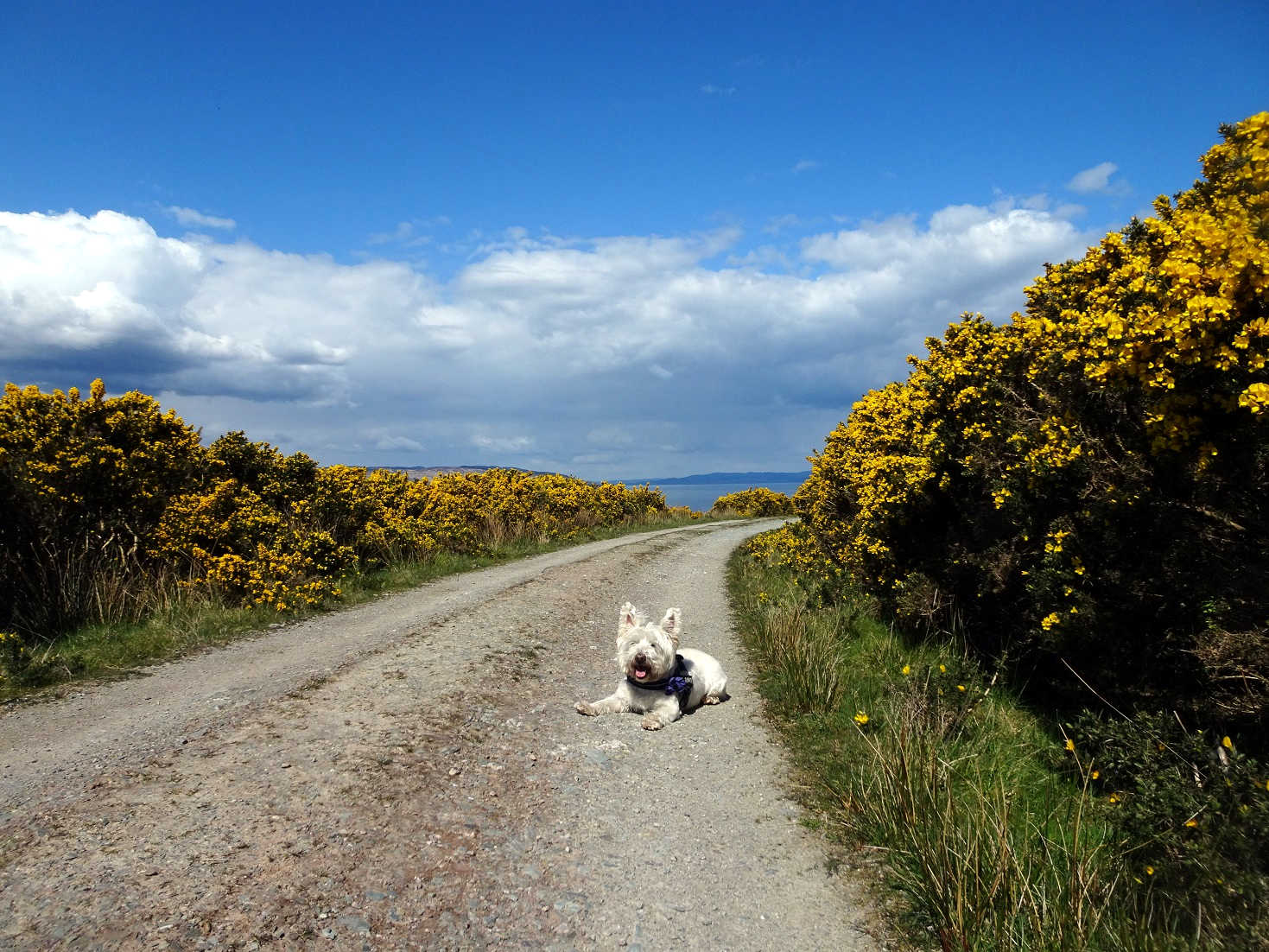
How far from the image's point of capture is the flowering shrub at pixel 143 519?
9.81 metres

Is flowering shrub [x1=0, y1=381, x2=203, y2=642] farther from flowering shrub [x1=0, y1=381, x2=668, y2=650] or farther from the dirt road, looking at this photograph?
the dirt road

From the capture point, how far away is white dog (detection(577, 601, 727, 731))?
23.3ft

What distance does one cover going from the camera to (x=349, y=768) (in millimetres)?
5379

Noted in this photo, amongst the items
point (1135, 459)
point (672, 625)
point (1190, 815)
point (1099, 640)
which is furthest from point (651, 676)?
point (1135, 459)

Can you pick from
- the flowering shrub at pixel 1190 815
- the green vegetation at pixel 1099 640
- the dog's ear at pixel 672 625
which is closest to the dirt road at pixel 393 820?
the green vegetation at pixel 1099 640

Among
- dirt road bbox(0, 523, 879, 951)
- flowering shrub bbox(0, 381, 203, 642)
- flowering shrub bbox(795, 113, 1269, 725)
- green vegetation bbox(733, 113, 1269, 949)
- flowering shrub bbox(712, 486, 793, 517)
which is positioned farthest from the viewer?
flowering shrub bbox(712, 486, 793, 517)

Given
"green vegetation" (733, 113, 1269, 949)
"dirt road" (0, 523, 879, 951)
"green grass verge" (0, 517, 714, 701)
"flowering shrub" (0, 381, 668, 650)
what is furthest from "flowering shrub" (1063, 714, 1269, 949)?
"flowering shrub" (0, 381, 668, 650)

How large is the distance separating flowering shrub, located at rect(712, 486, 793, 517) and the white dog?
40.8m

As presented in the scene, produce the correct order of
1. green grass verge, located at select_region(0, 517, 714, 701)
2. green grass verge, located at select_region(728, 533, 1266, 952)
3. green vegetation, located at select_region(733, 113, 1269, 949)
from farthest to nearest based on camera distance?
green grass verge, located at select_region(0, 517, 714, 701), green vegetation, located at select_region(733, 113, 1269, 949), green grass verge, located at select_region(728, 533, 1266, 952)

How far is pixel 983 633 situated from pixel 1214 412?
4505mm

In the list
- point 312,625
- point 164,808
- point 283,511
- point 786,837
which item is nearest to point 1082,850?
A: point 786,837

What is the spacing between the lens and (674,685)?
7410 millimetres

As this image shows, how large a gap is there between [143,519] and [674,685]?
9794 millimetres

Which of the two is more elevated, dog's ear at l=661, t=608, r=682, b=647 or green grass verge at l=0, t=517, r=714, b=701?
dog's ear at l=661, t=608, r=682, b=647
